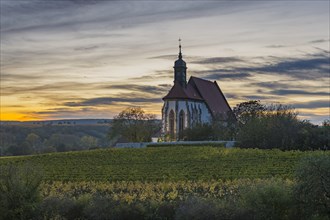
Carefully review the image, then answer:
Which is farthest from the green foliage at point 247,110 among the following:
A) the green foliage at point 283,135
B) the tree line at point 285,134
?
the green foliage at point 283,135

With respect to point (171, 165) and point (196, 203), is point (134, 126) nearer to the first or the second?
point (171, 165)

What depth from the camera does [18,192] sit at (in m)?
19.6

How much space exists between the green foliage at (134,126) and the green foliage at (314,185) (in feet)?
194

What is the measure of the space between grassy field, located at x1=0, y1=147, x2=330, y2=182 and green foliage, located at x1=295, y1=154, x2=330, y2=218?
48.9 feet

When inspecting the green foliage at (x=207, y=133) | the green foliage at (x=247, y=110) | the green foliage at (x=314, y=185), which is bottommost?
the green foliage at (x=314, y=185)

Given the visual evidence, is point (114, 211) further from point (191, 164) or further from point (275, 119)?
point (275, 119)

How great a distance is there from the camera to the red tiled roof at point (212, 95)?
84700 mm

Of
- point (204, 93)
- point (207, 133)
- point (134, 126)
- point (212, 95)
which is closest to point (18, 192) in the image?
point (207, 133)

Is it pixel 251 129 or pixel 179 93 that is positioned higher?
pixel 179 93

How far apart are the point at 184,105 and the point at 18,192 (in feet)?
195

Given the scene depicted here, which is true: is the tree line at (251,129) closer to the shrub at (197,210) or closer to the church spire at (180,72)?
the church spire at (180,72)

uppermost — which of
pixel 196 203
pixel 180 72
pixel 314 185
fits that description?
pixel 180 72

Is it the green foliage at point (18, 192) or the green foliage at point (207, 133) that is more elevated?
the green foliage at point (207, 133)

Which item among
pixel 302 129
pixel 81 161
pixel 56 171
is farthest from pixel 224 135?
pixel 56 171
